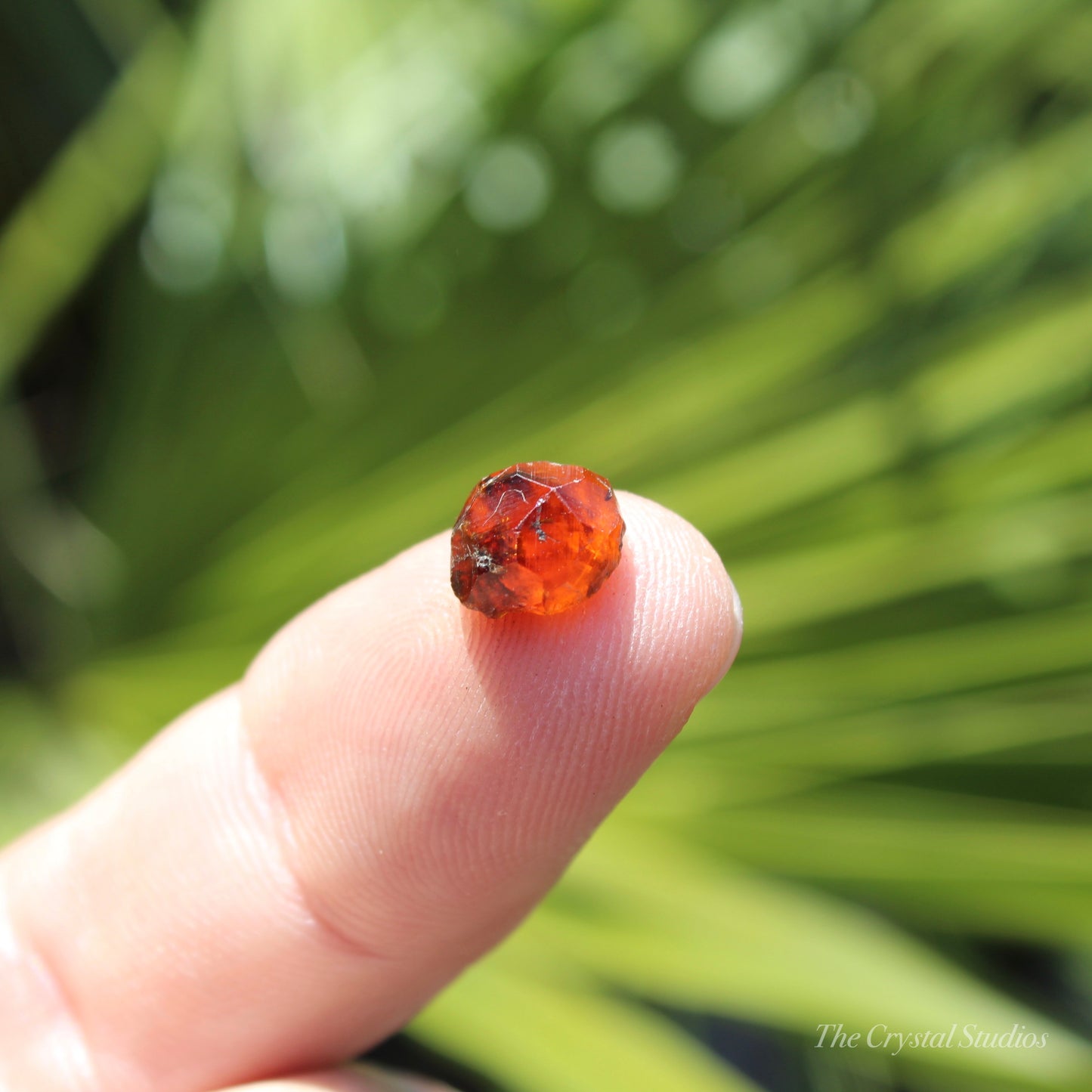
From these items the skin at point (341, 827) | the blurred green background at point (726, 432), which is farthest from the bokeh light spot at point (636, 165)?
the skin at point (341, 827)

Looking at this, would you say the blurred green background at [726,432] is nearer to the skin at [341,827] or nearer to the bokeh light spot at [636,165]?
the bokeh light spot at [636,165]

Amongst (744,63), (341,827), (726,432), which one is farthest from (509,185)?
(341,827)

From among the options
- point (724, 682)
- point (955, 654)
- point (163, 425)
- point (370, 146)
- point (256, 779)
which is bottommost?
point (955, 654)

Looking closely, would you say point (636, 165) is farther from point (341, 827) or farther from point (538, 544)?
point (341, 827)

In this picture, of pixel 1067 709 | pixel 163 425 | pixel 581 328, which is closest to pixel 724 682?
pixel 1067 709

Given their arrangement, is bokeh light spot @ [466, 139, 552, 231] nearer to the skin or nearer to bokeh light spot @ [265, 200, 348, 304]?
bokeh light spot @ [265, 200, 348, 304]

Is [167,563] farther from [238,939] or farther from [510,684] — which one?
[510,684]

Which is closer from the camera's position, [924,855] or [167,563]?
[924,855]
